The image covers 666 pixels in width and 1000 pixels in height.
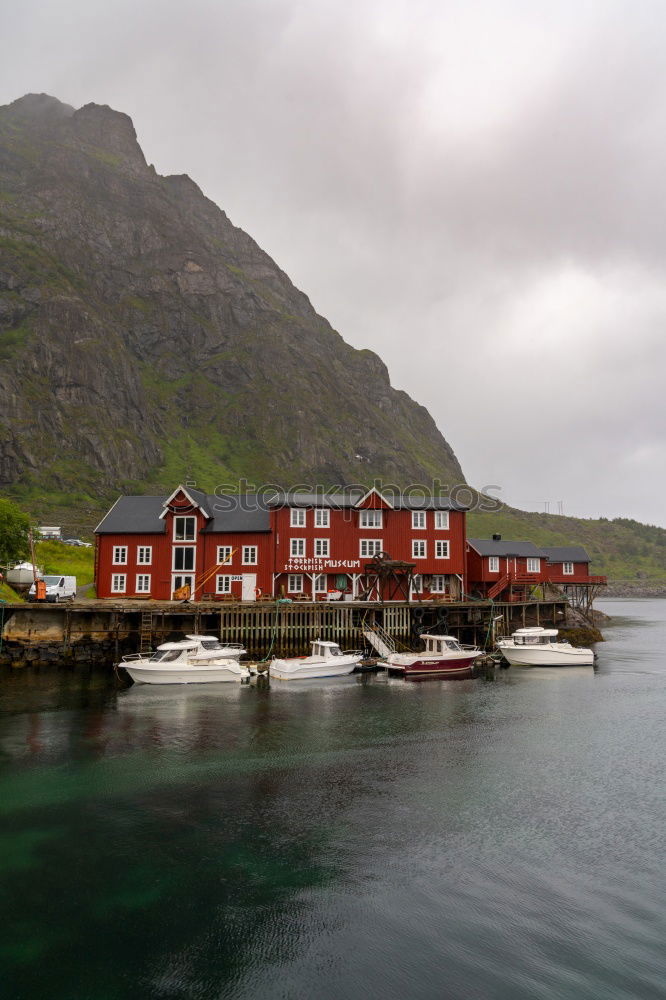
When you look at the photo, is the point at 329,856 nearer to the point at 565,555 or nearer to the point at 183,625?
the point at 183,625

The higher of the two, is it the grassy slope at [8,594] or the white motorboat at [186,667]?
the grassy slope at [8,594]

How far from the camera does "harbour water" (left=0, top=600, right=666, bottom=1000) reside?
13.4 meters

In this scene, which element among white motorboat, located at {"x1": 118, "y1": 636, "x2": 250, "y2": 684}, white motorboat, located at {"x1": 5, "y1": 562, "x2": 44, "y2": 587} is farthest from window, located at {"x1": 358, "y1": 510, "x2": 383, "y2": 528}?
white motorboat, located at {"x1": 5, "y1": 562, "x2": 44, "y2": 587}

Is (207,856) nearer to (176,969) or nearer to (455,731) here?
(176,969)

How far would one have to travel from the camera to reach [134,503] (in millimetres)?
63906

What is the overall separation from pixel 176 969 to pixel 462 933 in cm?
654

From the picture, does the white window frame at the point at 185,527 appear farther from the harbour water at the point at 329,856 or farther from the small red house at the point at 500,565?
the small red house at the point at 500,565

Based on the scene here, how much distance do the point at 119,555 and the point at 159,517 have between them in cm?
515

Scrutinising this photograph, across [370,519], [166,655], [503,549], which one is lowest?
[166,655]

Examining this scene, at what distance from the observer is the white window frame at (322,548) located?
59969 mm

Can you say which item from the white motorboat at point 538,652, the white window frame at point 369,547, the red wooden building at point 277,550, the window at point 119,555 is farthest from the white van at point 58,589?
the white motorboat at point 538,652

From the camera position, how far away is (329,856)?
18297mm

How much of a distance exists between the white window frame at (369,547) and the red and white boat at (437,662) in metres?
11.3

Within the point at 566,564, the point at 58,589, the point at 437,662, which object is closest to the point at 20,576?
the point at 58,589
